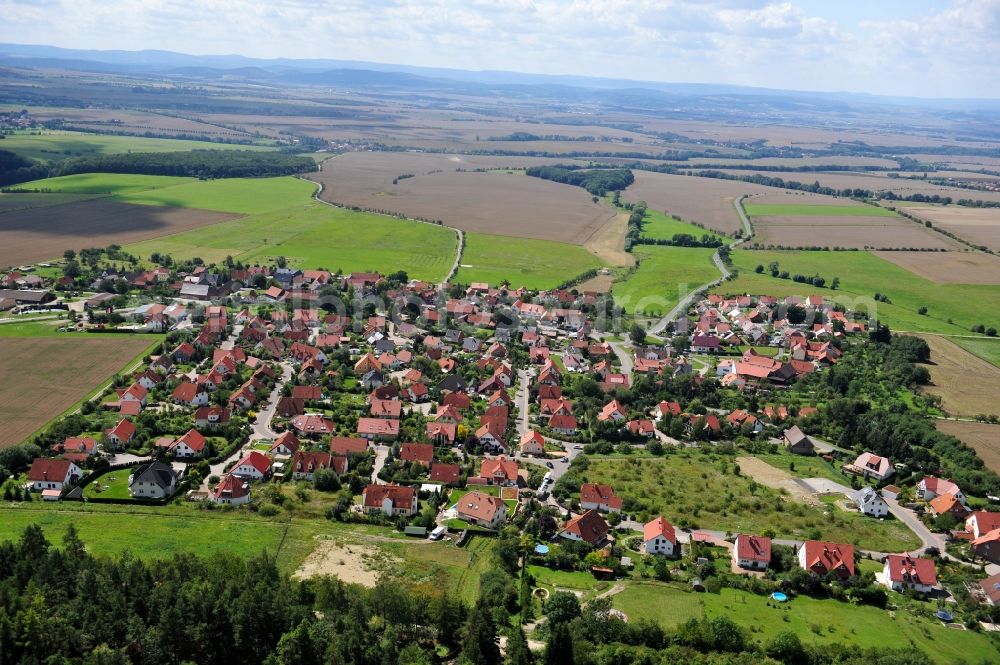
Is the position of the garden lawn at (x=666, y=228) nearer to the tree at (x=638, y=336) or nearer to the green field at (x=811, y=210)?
the green field at (x=811, y=210)

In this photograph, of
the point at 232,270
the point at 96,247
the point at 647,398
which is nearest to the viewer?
the point at 647,398

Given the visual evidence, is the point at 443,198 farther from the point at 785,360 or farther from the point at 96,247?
the point at 785,360

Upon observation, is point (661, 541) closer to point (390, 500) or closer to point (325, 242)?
point (390, 500)

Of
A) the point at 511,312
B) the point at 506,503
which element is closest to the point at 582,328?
the point at 511,312

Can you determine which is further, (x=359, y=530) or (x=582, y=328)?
(x=582, y=328)

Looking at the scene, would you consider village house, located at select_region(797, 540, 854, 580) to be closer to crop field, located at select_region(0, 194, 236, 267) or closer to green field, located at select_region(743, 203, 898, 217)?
crop field, located at select_region(0, 194, 236, 267)

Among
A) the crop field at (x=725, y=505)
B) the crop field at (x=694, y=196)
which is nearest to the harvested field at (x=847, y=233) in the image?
the crop field at (x=694, y=196)

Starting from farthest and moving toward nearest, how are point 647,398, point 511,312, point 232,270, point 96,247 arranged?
point 96,247 → point 232,270 → point 511,312 → point 647,398
